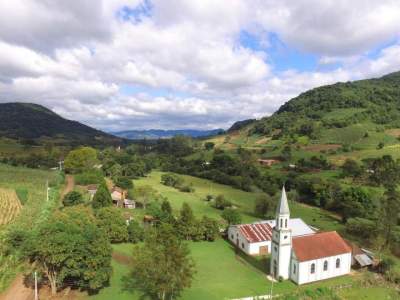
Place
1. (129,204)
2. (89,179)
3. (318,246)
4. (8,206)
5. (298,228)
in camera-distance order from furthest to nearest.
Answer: (89,179), (129,204), (8,206), (298,228), (318,246)

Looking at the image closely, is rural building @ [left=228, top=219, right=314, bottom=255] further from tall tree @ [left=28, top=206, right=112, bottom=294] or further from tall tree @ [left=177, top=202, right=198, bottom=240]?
tall tree @ [left=28, top=206, right=112, bottom=294]

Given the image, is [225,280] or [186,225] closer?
[225,280]

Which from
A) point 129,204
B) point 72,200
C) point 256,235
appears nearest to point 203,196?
point 129,204

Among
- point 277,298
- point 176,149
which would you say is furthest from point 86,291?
point 176,149

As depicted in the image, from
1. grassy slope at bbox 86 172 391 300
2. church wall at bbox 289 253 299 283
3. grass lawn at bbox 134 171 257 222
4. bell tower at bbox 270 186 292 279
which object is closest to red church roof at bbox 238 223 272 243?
grassy slope at bbox 86 172 391 300

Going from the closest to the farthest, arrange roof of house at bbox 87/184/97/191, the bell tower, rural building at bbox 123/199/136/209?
1. the bell tower
2. rural building at bbox 123/199/136/209
3. roof of house at bbox 87/184/97/191

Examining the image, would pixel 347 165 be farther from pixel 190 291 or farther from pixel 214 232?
pixel 190 291

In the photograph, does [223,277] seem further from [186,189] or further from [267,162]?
[267,162]
